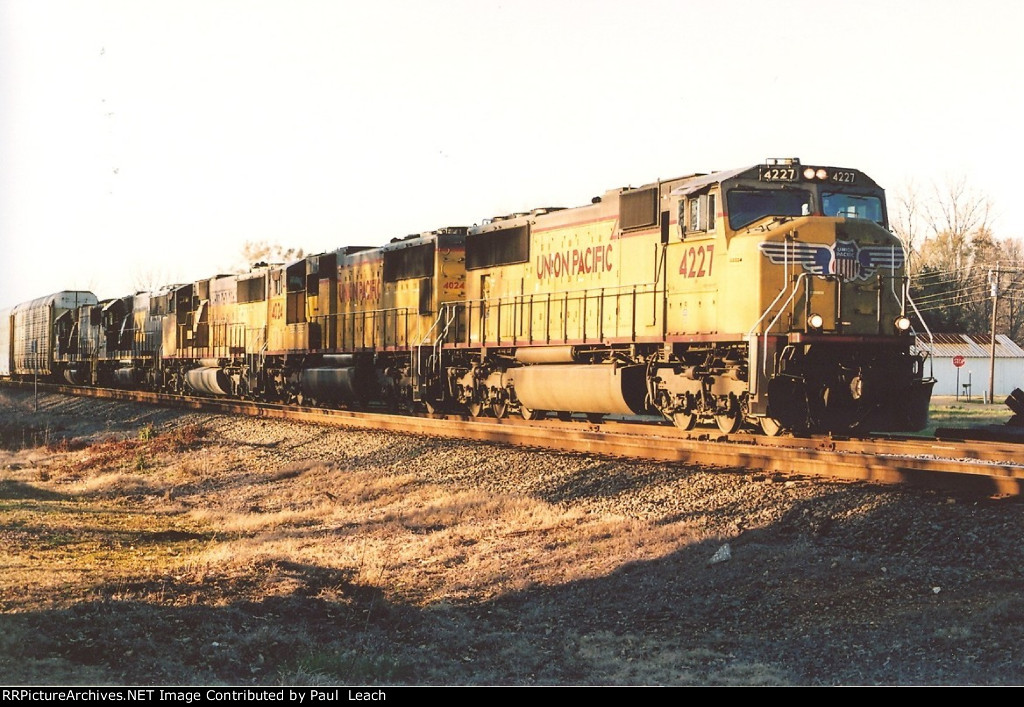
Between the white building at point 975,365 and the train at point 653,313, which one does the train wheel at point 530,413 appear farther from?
the white building at point 975,365

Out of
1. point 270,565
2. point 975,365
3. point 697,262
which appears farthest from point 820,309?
point 975,365

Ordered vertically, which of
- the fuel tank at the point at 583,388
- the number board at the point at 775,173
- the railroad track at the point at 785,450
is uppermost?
the number board at the point at 775,173

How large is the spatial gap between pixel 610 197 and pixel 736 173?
3.09 m

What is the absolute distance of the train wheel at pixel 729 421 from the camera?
14.6m

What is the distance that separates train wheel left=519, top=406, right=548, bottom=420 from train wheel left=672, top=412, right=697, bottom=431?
13.7 ft

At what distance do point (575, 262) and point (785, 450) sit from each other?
20.1 feet

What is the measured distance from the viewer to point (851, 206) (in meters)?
14.5

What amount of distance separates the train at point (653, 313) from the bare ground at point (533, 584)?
222 centimetres

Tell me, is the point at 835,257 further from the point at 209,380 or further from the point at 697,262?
the point at 209,380

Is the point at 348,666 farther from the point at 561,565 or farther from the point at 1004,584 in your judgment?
the point at 1004,584

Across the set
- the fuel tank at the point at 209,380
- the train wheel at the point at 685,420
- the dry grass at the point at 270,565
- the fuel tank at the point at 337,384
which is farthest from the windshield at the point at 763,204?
the fuel tank at the point at 209,380

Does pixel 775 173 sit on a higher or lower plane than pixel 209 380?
higher

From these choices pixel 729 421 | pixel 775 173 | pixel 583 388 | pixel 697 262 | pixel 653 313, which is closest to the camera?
pixel 775 173

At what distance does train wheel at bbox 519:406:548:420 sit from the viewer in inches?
762
